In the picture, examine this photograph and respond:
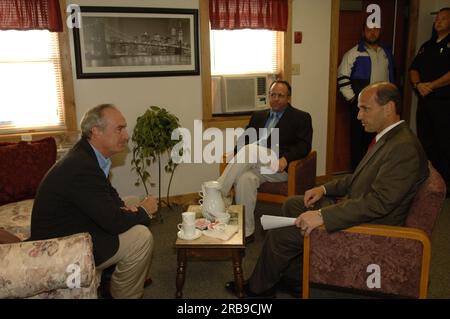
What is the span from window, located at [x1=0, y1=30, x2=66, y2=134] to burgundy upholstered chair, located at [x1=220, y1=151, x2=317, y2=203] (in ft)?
5.17

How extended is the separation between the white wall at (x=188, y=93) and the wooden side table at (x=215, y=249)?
59.7 inches

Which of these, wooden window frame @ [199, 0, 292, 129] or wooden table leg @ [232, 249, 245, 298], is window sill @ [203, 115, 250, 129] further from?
wooden table leg @ [232, 249, 245, 298]

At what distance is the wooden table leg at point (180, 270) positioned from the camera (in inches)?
90.7

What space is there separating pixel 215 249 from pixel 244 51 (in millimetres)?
2442

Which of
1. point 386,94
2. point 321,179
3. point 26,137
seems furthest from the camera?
→ point 321,179

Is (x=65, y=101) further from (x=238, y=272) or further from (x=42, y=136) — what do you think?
(x=238, y=272)

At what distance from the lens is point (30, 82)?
3.48m

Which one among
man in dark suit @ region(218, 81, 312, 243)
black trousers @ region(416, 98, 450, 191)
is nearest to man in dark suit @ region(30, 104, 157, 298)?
man in dark suit @ region(218, 81, 312, 243)

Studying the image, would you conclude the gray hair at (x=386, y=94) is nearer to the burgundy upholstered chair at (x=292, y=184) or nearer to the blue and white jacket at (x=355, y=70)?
the burgundy upholstered chair at (x=292, y=184)

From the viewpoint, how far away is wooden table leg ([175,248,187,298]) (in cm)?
230

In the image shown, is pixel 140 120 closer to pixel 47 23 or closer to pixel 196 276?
pixel 47 23

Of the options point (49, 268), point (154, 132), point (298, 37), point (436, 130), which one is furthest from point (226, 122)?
point (49, 268)

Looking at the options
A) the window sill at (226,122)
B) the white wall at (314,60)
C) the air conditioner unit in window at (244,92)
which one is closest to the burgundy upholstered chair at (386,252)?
the window sill at (226,122)

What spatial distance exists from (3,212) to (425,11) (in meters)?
4.56
